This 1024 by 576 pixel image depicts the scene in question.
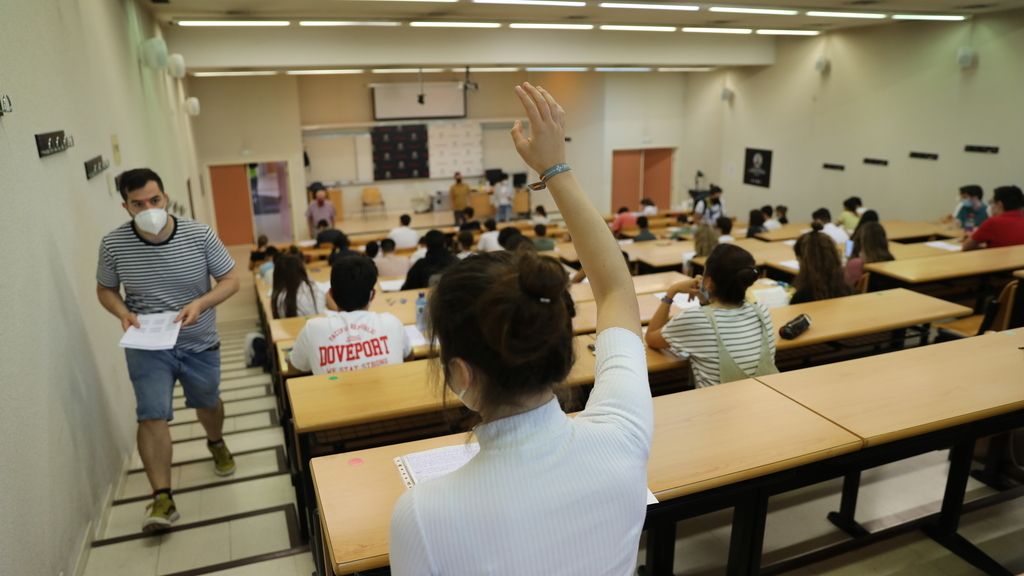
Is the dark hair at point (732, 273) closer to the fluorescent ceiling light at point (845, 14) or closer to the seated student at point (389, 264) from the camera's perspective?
the seated student at point (389, 264)

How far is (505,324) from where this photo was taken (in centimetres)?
84

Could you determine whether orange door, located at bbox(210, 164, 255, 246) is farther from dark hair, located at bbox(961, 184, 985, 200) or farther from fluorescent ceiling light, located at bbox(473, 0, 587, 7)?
dark hair, located at bbox(961, 184, 985, 200)

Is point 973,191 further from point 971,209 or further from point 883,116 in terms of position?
point 883,116

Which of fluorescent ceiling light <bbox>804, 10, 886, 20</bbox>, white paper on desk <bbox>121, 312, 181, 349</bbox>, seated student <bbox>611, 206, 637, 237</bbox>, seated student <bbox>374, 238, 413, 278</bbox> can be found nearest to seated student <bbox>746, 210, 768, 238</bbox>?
seated student <bbox>611, 206, 637, 237</bbox>

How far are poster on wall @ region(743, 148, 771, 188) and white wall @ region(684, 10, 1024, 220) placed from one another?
14 centimetres

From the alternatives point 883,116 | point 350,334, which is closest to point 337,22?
point 350,334

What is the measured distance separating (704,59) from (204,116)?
8992 millimetres

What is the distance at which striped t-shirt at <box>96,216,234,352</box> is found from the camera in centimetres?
275

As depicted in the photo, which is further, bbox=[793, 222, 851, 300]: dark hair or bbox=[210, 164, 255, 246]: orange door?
bbox=[210, 164, 255, 246]: orange door

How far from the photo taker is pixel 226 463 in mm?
3340

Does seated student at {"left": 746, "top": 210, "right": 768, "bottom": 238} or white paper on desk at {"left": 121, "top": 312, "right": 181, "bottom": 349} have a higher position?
white paper on desk at {"left": 121, "top": 312, "right": 181, "bottom": 349}

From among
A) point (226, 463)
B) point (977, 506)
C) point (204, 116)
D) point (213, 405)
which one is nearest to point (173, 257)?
point (213, 405)

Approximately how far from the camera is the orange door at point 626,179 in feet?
48.3

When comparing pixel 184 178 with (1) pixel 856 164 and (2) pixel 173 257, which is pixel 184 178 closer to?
(2) pixel 173 257
